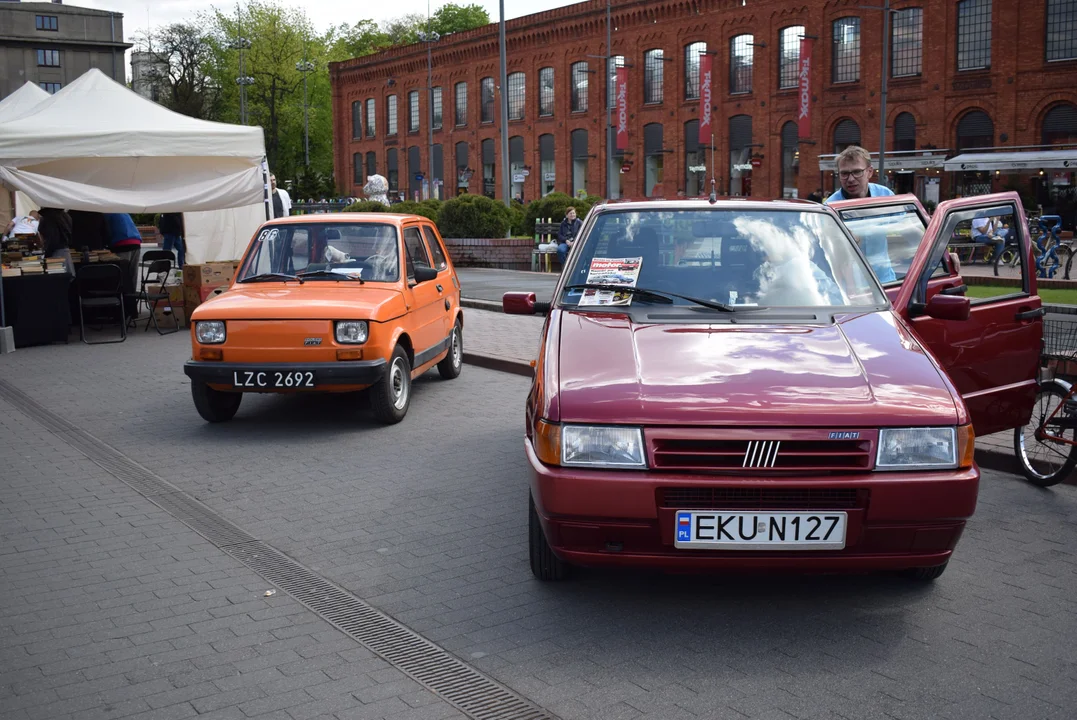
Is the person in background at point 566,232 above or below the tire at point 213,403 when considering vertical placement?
above

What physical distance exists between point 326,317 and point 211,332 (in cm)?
98

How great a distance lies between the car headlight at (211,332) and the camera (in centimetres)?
886

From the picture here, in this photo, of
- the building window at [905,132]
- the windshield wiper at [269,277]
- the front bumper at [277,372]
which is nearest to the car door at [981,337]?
the front bumper at [277,372]

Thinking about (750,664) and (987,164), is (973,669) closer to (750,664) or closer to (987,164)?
(750,664)

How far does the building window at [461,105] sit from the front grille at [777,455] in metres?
71.8

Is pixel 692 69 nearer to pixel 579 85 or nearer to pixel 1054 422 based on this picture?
pixel 579 85

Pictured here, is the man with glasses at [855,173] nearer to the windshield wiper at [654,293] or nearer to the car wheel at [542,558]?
the windshield wiper at [654,293]

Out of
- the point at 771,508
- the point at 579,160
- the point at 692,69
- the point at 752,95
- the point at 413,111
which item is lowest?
the point at 771,508

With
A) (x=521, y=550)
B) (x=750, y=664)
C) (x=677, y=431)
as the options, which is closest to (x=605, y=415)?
(x=677, y=431)

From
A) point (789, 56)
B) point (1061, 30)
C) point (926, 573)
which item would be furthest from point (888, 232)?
point (789, 56)

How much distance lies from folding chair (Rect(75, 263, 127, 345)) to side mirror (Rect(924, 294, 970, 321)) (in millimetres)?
12436

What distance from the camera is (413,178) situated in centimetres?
7981

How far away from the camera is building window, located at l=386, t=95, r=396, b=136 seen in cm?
8156

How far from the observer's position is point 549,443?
4.41 meters
